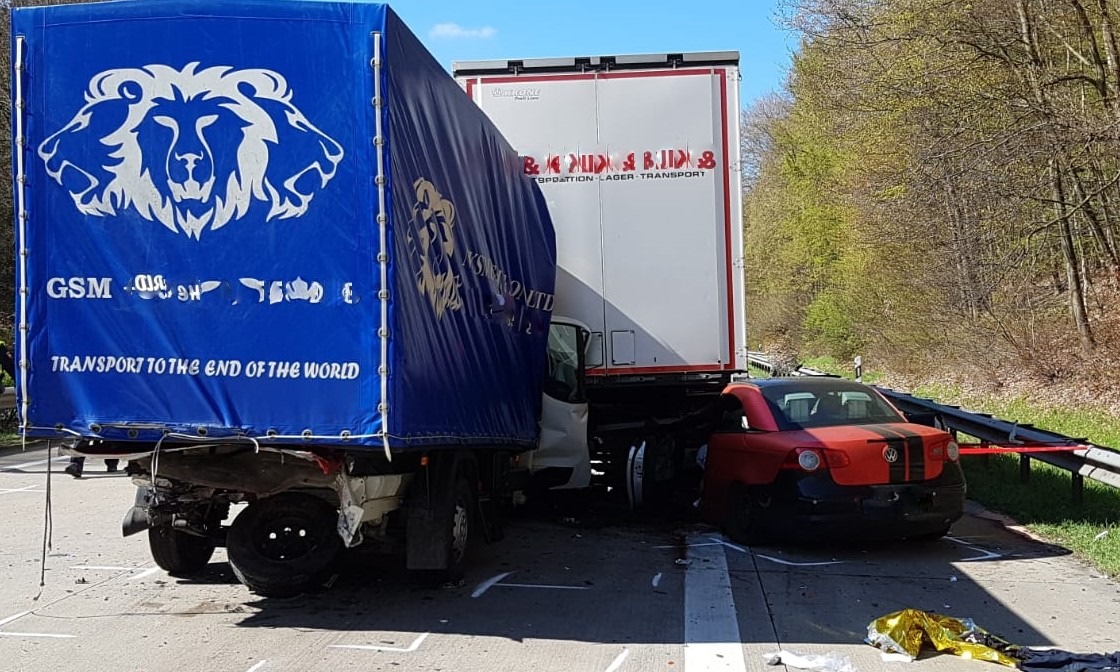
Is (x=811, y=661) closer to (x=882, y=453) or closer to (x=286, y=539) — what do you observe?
(x=882, y=453)

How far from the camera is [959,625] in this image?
568 centimetres

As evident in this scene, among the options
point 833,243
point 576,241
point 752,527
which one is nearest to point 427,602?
point 752,527

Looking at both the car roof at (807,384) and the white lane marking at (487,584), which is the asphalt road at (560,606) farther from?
the car roof at (807,384)

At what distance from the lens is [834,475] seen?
25.7 feet

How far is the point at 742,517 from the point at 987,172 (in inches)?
514

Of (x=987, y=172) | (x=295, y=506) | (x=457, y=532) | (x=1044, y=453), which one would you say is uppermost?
(x=987, y=172)

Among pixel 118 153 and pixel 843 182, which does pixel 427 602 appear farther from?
pixel 843 182

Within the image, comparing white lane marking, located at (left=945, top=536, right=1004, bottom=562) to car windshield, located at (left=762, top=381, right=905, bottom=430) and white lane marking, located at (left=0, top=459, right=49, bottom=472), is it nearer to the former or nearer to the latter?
car windshield, located at (left=762, top=381, right=905, bottom=430)

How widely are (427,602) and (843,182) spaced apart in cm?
2982

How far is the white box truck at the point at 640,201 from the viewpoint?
33.4 ft

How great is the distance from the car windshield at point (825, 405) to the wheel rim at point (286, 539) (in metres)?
4.08

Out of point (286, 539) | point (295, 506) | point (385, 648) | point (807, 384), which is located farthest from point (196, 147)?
point (807, 384)

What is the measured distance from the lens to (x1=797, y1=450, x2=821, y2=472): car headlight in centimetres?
786

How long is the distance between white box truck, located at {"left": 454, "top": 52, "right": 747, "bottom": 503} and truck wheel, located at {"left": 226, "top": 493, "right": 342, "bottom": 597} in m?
4.12
